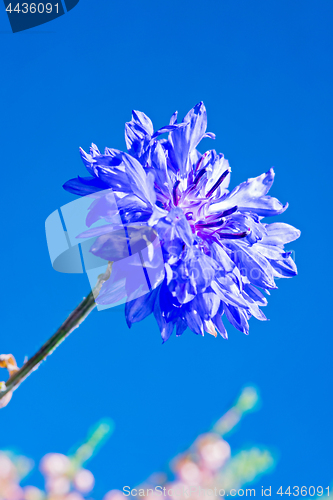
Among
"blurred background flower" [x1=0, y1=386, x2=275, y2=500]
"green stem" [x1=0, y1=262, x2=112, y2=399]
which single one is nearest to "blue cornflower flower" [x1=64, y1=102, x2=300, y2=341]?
→ "green stem" [x1=0, y1=262, x2=112, y2=399]

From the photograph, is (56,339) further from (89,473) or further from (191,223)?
(89,473)

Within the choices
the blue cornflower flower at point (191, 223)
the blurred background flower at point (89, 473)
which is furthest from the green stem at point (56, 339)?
the blurred background flower at point (89, 473)

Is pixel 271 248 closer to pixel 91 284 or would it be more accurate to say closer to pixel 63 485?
pixel 91 284

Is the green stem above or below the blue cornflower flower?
below

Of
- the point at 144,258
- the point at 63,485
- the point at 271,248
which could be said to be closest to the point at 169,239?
the point at 144,258

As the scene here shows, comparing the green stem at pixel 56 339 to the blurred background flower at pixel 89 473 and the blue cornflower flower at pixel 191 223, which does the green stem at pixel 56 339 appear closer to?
the blue cornflower flower at pixel 191 223

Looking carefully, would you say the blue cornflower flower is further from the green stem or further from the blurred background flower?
the blurred background flower
